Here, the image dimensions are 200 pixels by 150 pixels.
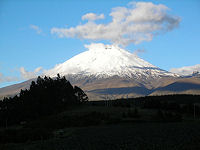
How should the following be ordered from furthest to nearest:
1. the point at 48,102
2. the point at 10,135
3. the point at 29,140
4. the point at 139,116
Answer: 1. the point at 48,102
2. the point at 139,116
3. the point at 10,135
4. the point at 29,140

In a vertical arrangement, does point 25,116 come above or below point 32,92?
below

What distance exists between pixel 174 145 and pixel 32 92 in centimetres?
8767

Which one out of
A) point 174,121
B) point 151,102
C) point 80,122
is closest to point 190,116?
point 174,121

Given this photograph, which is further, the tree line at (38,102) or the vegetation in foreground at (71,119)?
the tree line at (38,102)

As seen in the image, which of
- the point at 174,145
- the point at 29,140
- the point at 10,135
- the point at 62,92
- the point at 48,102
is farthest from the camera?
the point at 62,92

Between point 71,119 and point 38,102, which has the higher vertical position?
point 38,102

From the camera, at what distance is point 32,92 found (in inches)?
4803

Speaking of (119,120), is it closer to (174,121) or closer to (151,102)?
(174,121)

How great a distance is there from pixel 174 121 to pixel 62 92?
5470cm

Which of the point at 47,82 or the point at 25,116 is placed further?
the point at 47,82

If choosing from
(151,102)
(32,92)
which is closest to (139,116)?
(151,102)

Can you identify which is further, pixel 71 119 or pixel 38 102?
pixel 38 102

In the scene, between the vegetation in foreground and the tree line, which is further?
the tree line

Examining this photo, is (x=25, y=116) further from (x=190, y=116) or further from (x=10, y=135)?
(x=190, y=116)
